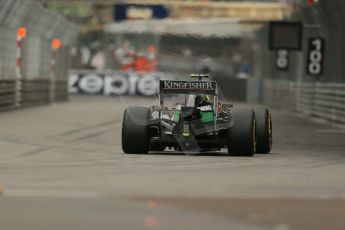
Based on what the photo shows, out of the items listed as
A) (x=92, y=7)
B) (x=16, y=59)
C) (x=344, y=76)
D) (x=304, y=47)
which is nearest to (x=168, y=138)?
(x=344, y=76)

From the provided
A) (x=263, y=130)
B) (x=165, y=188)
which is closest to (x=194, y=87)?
(x=263, y=130)

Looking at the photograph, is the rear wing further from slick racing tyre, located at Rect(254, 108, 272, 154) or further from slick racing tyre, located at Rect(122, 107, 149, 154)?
slick racing tyre, located at Rect(254, 108, 272, 154)

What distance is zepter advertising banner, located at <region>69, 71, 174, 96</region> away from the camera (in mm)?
65250

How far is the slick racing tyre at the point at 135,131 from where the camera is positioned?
16.7 metres

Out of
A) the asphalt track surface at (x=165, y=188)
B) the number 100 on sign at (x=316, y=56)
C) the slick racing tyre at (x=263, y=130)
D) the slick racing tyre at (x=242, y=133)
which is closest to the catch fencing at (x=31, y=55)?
the number 100 on sign at (x=316, y=56)

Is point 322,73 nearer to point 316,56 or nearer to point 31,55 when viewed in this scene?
point 316,56

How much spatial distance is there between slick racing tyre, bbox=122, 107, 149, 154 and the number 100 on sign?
65.5 ft

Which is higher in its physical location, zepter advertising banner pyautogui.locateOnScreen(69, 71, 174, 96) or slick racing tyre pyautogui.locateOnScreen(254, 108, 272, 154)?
slick racing tyre pyautogui.locateOnScreen(254, 108, 272, 154)

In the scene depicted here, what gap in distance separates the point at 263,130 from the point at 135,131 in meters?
1.95

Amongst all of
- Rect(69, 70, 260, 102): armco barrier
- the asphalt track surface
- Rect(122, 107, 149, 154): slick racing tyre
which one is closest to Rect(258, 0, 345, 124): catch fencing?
the asphalt track surface

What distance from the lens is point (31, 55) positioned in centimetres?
4309

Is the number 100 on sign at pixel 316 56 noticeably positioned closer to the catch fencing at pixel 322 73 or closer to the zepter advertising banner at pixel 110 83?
the catch fencing at pixel 322 73

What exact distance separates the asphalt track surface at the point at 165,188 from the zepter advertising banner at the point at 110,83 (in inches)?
1745

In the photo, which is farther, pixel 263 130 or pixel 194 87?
pixel 263 130
